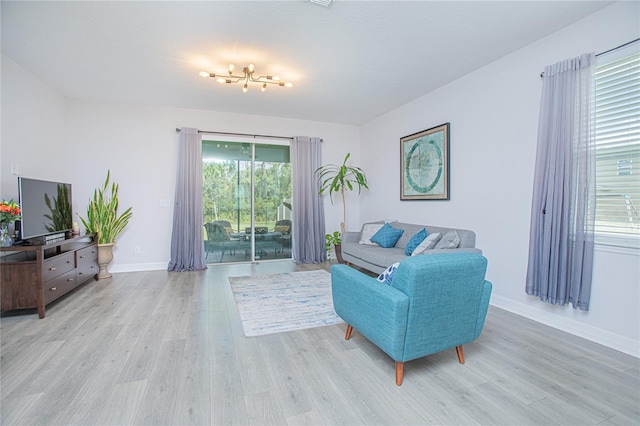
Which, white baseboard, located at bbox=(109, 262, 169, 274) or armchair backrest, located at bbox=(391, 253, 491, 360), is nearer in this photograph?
armchair backrest, located at bbox=(391, 253, 491, 360)

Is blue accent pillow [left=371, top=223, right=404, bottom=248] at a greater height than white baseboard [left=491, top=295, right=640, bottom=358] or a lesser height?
greater

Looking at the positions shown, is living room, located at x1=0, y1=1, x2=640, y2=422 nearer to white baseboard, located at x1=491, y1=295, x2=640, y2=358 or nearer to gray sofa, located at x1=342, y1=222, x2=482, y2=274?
white baseboard, located at x1=491, y1=295, x2=640, y2=358

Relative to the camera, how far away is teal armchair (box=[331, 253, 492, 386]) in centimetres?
175

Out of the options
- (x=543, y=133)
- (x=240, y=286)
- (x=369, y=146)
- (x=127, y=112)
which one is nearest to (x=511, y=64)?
(x=543, y=133)

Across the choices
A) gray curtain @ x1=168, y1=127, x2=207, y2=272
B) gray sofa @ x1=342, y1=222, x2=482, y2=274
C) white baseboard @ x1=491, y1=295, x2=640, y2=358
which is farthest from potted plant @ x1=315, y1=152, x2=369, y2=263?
white baseboard @ x1=491, y1=295, x2=640, y2=358

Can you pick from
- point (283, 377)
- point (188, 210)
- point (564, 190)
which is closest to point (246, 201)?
point (188, 210)

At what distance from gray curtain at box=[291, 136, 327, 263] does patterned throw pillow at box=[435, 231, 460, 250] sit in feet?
8.90

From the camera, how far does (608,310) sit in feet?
7.88

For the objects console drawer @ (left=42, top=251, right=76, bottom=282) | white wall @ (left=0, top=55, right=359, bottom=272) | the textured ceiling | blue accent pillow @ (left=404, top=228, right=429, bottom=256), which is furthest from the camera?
white wall @ (left=0, top=55, right=359, bottom=272)

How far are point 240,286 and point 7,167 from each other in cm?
292

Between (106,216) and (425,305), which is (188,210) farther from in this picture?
(425,305)

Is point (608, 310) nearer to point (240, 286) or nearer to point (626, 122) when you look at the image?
point (626, 122)

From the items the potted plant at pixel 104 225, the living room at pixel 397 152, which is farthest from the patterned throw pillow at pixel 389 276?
the potted plant at pixel 104 225

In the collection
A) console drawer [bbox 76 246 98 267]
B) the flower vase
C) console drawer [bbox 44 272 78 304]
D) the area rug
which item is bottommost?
the area rug
